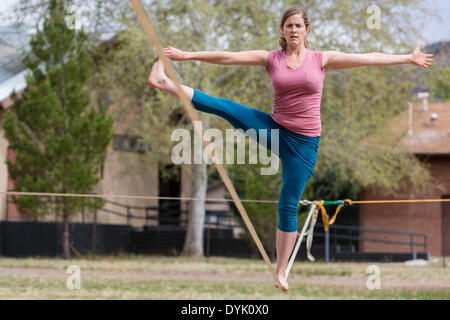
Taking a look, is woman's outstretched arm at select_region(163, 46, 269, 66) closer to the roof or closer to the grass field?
the grass field

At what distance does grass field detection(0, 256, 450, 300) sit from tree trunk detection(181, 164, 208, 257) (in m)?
1.79

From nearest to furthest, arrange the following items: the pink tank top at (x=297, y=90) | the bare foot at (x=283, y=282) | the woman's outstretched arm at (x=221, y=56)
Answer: the woman's outstretched arm at (x=221, y=56) < the pink tank top at (x=297, y=90) < the bare foot at (x=283, y=282)

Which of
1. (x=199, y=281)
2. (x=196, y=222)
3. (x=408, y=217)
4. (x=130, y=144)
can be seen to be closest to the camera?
(x=199, y=281)

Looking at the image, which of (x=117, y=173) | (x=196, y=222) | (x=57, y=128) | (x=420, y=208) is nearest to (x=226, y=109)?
(x=57, y=128)

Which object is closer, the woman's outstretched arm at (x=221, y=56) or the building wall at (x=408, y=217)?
the woman's outstretched arm at (x=221, y=56)

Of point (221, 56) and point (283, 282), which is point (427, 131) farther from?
point (221, 56)

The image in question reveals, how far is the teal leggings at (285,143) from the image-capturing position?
158 inches

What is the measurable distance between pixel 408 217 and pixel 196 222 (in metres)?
6.43

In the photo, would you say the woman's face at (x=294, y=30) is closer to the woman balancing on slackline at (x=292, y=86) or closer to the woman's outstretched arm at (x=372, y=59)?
the woman balancing on slackline at (x=292, y=86)

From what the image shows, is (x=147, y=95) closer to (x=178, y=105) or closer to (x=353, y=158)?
(x=178, y=105)

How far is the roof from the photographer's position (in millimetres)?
19641

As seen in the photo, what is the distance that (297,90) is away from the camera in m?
4.02

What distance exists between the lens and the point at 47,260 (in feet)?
45.5

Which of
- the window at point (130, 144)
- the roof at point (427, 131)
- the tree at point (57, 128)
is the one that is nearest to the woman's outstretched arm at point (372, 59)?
the tree at point (57, 128)
